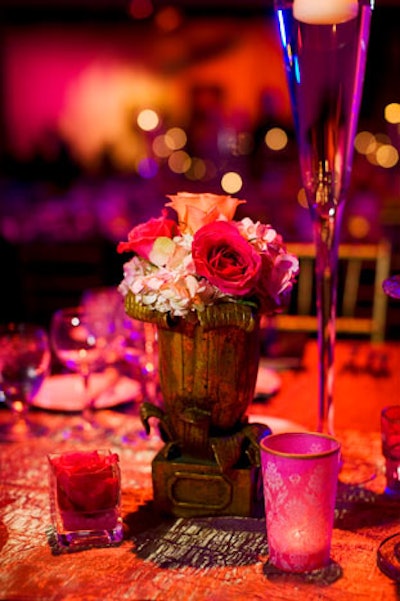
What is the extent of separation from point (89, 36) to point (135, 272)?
31.2ft

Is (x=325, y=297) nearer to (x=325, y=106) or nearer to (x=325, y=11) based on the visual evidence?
(x=325, y=106)

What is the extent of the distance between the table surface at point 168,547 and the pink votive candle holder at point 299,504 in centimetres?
2

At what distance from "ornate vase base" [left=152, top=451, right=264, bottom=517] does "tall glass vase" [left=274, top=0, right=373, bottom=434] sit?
0.54 feet

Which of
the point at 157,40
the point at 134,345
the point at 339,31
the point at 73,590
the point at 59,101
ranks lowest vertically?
the point at 73,590

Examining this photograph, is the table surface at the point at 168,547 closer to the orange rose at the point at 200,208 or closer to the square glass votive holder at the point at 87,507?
the square glass votive holder at the point at 87,507

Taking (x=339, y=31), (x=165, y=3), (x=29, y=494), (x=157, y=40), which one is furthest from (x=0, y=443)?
(x=157, y=40)

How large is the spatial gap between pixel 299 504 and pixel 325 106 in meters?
0.50

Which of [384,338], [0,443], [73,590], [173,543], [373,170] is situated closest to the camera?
[73,590]

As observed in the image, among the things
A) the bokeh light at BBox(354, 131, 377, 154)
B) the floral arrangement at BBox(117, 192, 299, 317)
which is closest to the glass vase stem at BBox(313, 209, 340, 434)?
the floral arrangement at BBox(117, 192, 299, 317)

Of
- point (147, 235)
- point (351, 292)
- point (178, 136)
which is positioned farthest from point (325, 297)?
point (178, 136)

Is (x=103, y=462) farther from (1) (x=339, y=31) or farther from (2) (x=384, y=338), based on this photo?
(2) (x=384, y=338)

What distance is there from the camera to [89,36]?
A: 998 centimetres

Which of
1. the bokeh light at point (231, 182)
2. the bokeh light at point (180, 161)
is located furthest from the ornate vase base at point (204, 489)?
the bokeh light at point (180, 161)

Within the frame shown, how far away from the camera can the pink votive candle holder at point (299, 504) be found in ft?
2.86
